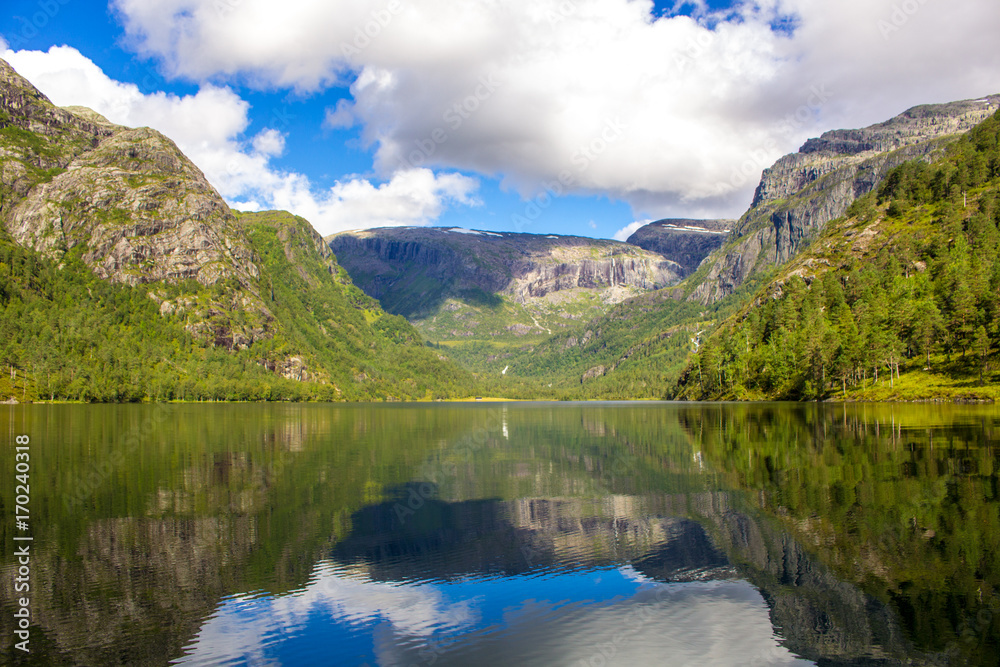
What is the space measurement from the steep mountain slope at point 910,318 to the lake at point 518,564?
306 feet

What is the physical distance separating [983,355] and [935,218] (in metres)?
99.2

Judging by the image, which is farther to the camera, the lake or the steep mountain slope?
the steep mountain slope

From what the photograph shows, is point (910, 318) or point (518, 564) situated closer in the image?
point (518, 564)

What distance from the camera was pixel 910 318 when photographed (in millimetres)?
134875

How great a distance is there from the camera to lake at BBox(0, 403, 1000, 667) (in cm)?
1562

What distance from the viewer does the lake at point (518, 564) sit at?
15.6m

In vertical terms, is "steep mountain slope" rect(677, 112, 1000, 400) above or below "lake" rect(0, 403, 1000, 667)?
above

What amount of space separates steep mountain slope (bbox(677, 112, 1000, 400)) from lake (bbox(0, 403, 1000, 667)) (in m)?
93.3

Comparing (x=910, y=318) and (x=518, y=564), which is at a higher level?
(x=910, y=318)

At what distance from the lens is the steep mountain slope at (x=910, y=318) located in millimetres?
120250

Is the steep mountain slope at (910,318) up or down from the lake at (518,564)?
up

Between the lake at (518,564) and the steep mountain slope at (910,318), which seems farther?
the steep mountain slope at (910,318)

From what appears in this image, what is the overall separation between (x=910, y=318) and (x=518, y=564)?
147250 mm

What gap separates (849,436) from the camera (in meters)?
59.4
